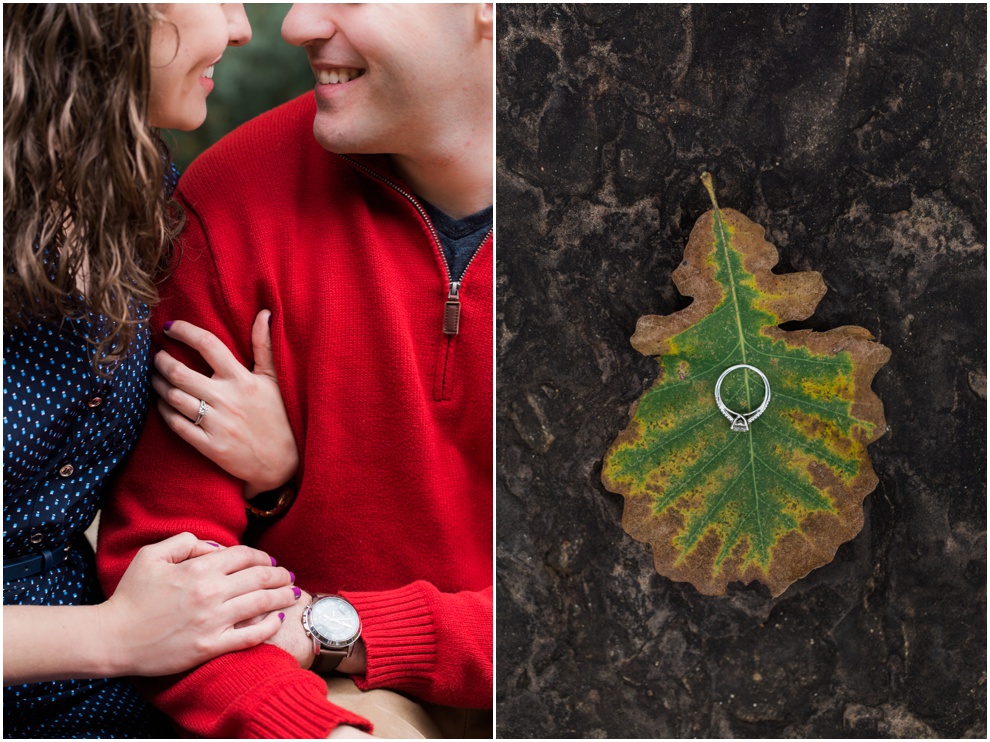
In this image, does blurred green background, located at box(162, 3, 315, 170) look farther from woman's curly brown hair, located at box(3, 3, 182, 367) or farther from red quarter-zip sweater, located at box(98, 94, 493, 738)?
woman's curly brown hair, located at box(3, 3, 182, 367)

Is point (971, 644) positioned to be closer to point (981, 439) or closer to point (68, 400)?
point (981, 439)

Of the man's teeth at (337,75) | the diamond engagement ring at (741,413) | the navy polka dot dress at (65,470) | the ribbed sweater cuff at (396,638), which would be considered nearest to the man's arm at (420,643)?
the ribbed sweater cuff at (396,638)

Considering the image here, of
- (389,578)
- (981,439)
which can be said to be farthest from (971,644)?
(389,578)

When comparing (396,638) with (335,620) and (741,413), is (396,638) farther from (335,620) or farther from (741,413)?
(741,413)

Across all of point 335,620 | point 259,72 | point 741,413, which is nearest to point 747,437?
point 741,413

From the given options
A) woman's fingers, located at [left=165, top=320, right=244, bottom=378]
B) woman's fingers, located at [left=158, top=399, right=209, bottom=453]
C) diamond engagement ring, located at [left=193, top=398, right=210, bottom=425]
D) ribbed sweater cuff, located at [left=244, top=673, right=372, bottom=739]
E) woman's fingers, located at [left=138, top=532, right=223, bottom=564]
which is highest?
woman's fingers, located at [left=165, top=320, right=244, bottom=378]

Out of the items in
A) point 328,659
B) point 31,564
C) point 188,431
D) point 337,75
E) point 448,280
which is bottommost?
point 328,659

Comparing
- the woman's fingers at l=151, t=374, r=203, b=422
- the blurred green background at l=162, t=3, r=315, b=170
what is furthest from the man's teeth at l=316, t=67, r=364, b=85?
the blurred green background at l=162, t=3, r=315, b=170
